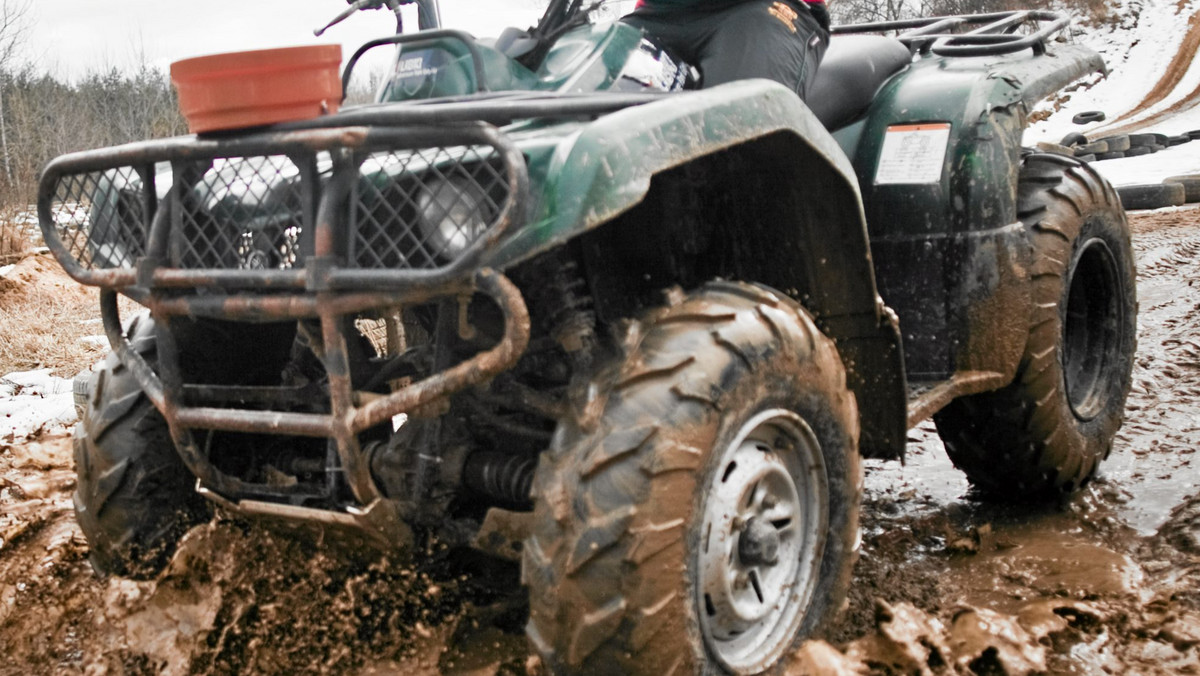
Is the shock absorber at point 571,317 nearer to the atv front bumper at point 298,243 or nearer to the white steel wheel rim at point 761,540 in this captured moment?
the atv front bumper at point 298,243

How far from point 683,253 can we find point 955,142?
1.18 meters

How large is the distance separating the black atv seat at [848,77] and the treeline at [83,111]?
2548cm

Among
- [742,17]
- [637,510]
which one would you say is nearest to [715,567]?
[637,510]

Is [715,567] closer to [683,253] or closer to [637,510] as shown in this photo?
[637,510]

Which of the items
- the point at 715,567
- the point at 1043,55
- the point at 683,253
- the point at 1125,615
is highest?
the point at 1043,55

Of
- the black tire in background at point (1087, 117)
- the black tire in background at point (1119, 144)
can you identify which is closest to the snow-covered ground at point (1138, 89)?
the black tire in background at point (1119, 144)

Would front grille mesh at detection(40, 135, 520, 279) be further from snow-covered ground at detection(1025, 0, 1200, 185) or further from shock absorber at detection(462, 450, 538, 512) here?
snow-covered ground at detection(1025, 0, 1200, 185)

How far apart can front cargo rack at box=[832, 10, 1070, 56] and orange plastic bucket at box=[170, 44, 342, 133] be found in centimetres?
250

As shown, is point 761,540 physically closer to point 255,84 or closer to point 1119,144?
point 255,84

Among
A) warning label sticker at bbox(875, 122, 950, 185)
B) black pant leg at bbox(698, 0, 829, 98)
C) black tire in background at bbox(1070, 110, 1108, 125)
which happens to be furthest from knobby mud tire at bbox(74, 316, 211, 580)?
black tire in background at bbox(1070, 110, 1108, 125)

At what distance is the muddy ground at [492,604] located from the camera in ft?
10.0

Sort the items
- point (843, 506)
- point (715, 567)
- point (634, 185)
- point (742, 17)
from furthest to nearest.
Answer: point (742, 17), point (843, 506), point (715, 567), point (634, 185)

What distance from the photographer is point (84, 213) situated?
3.10m

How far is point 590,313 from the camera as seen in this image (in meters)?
2.71
